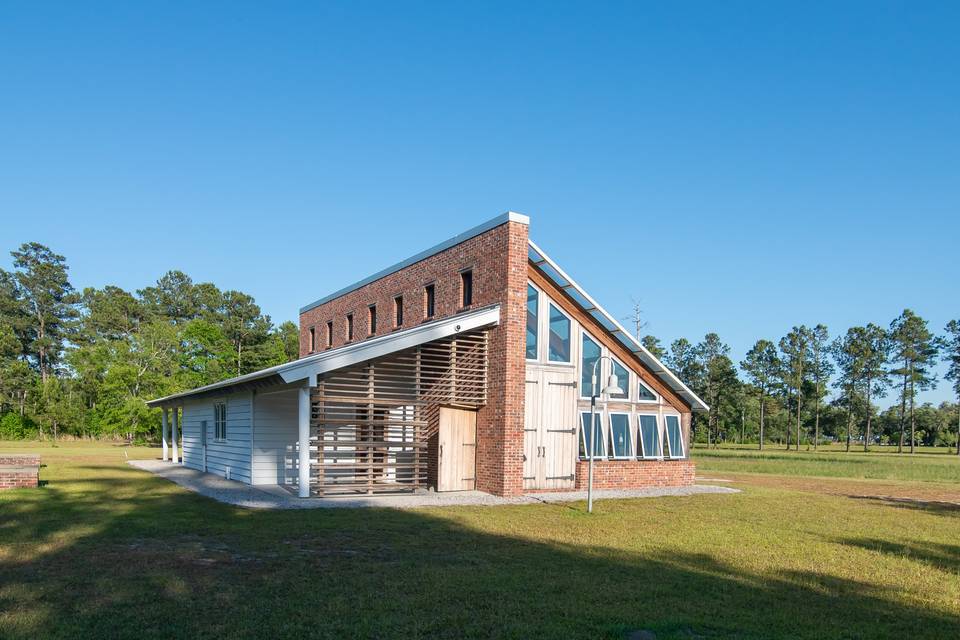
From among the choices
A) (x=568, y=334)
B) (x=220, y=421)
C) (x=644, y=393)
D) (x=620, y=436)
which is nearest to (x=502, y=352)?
(x=568, y=334)

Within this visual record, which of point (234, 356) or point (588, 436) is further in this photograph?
point (234, 356)

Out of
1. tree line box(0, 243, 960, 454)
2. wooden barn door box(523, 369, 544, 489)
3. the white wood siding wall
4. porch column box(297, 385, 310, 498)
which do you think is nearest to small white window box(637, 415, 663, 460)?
wooden barn door box(523, 369, 544, 489)

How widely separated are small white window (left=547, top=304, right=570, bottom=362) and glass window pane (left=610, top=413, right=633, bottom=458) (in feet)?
7.94

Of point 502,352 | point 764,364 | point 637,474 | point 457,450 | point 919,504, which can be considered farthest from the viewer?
point 764,364

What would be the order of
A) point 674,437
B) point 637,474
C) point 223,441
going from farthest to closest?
1. point 223,441
2. point 674,437
3. point 637,474

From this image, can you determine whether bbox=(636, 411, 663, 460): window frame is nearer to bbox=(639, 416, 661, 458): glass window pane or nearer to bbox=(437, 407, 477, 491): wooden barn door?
bbox=(639, 416, 661, 458): glass window pane

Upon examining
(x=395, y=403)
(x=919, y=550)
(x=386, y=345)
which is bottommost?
(x=919, y=550)

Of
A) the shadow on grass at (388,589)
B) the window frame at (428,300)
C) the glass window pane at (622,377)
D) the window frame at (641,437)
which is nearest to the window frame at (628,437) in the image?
the window frame at (641,437)

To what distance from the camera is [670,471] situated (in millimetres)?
21797

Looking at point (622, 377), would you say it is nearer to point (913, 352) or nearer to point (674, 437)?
point (674, 437)

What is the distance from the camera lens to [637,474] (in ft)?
68.9

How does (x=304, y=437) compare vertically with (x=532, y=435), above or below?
above

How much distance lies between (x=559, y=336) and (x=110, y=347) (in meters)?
48.0

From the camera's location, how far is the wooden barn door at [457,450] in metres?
18.5
